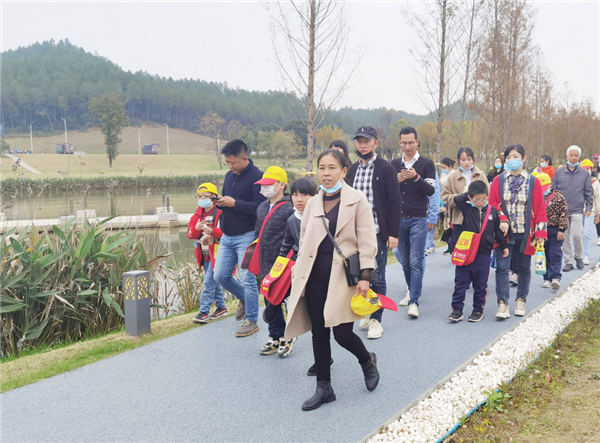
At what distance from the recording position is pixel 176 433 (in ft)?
9.95

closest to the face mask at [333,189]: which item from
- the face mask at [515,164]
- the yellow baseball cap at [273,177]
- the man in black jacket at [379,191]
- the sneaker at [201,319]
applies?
the yellow baseball cap at [273,177]

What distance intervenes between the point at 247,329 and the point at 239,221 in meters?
1.13

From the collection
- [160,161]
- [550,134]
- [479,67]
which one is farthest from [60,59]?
[479,67]

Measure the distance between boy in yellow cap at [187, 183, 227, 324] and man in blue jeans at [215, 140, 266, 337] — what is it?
28cm

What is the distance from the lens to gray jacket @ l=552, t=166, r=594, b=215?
774cm

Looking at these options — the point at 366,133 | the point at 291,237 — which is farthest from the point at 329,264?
the point at 366,133

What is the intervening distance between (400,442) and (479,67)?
1798 cm

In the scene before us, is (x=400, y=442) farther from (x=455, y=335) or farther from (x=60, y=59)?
(x=60, y=59)

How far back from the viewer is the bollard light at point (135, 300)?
16.3 feet

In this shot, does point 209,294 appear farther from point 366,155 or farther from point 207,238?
point 366,155

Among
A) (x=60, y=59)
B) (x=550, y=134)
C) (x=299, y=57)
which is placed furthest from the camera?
(x=60, y=59)

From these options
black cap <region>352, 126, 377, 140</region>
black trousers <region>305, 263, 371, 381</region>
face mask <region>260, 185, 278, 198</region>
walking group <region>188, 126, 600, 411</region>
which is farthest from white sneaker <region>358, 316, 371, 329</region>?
black cap <region>352, 126, 377, 140</region>

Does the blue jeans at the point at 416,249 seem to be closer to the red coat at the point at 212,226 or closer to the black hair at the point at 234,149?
the black hair at the point at 234,149

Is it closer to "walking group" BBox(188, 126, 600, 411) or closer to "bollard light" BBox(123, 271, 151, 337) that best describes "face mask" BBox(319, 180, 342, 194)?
"walking group" BBox(188, 126, 600, 411)
